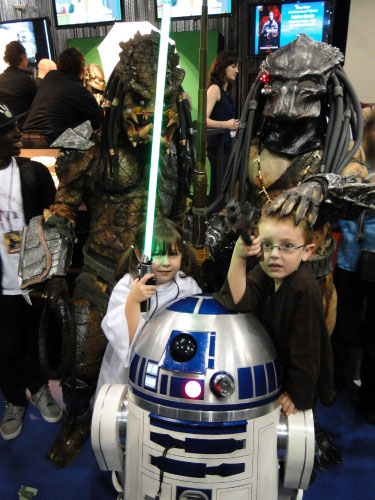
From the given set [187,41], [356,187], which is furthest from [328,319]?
[187,41]

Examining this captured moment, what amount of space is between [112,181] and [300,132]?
81cm

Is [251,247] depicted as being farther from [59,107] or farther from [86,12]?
[86,12]

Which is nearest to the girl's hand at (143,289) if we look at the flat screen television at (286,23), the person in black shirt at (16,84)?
the person in black shirt at (16,84)

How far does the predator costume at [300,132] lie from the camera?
1.64m

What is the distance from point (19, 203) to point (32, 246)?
0.36m

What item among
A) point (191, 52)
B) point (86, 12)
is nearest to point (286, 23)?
point (191, 52)

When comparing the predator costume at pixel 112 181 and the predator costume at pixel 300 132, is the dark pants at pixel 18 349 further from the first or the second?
the predator costume at pixel 300 132

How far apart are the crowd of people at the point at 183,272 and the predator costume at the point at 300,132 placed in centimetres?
1

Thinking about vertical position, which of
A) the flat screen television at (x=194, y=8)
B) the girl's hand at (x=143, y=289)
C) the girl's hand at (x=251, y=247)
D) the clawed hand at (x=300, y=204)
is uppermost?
the flat screen television at (x=194, y=8)

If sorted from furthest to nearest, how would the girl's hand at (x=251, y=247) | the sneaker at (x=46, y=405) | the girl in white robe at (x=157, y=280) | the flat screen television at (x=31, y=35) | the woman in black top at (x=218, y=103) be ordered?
the flat screen television at (x=31, y=35), the woman in black top at (x=218, y=103), the sneaker at (x=46, y=405), the girl in white robe at (x=157, y=280), the girl's hand at (x=251, y=247)

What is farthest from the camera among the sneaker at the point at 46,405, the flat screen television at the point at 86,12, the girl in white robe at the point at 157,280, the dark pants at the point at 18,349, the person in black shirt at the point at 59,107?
the flat screen television at the point at 86,12

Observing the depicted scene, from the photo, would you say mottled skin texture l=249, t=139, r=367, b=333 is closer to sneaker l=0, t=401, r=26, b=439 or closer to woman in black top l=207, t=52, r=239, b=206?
woman in black top l=207, t=52, r=239, b=206

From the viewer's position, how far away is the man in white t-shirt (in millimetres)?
2049

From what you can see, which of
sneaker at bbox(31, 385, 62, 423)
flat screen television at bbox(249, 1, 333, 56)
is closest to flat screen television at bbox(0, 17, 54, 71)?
flat screen television at bbox(249, 1, 333, 56)
